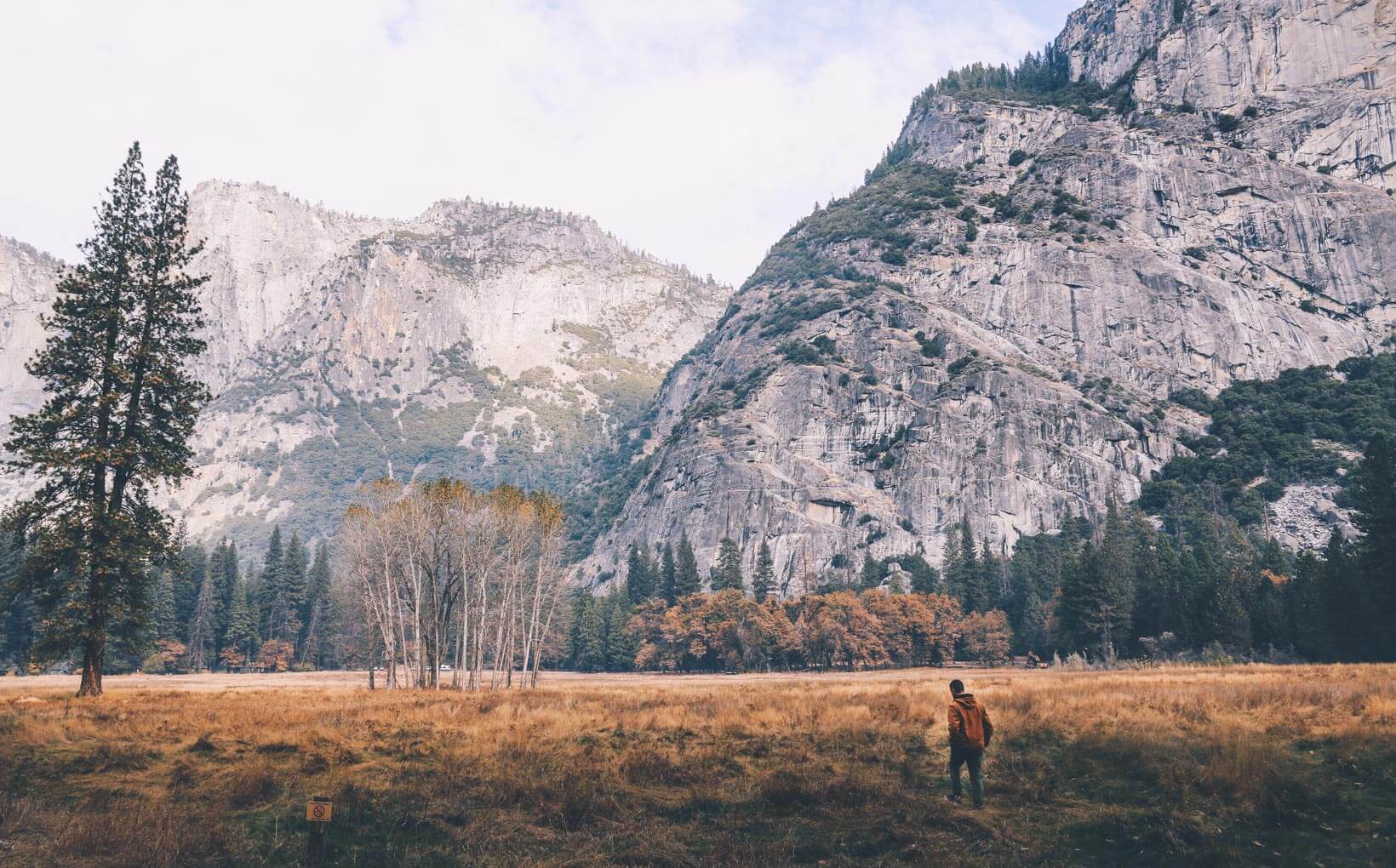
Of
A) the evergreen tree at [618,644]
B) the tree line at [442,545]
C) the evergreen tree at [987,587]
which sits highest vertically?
the tree line at [442,545]

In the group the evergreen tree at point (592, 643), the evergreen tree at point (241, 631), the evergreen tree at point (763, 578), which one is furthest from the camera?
the evergreen tree at point (763, 578)

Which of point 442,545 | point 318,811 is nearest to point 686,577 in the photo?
point 442,545

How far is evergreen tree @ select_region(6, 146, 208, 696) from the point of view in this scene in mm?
27766

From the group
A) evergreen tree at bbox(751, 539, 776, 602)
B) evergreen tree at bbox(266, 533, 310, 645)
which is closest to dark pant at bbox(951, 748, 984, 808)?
evergreen tree at bbox(751, 539, 776, 602)

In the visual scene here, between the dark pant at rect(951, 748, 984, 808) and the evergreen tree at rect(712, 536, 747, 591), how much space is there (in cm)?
12875

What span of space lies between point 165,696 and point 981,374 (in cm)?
18410

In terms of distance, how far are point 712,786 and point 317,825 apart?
771 cm

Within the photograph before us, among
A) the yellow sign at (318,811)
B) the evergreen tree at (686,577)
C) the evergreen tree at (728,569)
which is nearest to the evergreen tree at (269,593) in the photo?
the evergreen tree at (686,577)

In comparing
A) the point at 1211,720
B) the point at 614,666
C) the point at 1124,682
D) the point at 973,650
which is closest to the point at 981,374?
the point at 973,650

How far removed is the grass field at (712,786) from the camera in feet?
40.9

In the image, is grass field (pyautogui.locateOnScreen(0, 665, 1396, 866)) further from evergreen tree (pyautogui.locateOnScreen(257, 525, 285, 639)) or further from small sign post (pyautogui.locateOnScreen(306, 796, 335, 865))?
evergreen tree (pyautogui.locateOnScreen(257, 525, 285, 639))

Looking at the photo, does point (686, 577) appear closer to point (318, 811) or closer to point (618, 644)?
point (618, 644)

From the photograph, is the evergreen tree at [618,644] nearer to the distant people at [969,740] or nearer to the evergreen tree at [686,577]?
the evergreen tree at [686,577]

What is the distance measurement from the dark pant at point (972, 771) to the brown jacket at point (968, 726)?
102 mm
